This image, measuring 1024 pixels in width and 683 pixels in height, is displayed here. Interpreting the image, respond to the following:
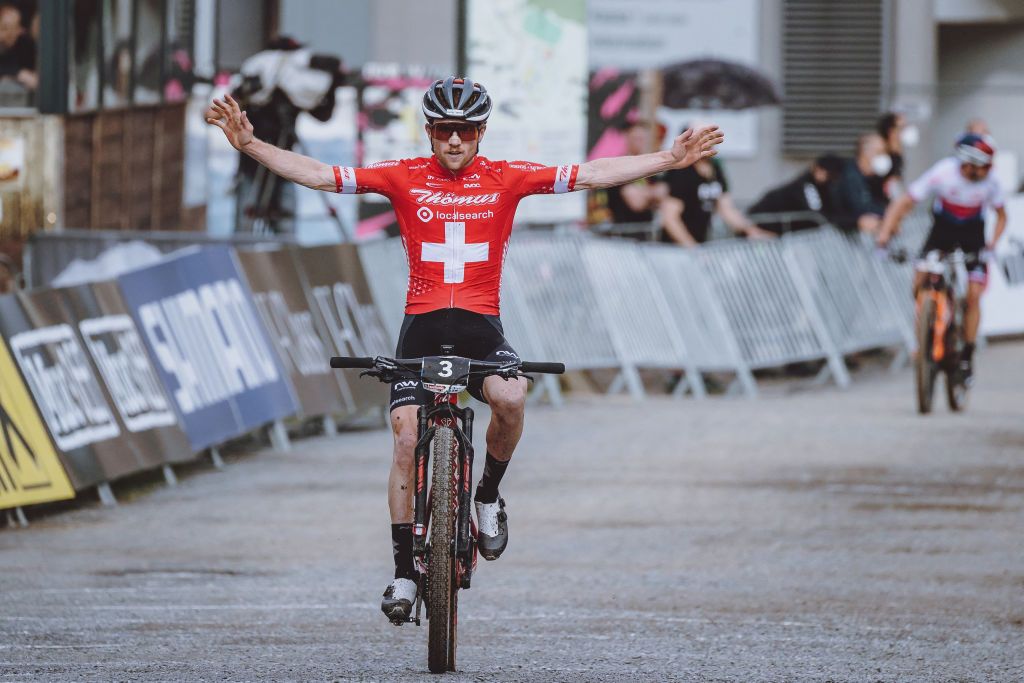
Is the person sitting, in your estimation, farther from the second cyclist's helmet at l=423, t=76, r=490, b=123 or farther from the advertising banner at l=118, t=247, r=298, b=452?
the second cyclist's helmet at l=423, t=76, r=490, b=123

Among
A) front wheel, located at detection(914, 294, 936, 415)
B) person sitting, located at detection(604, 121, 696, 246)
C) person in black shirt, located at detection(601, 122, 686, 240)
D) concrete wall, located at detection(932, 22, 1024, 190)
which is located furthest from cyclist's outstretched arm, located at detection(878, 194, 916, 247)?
concrete wall, located at detection(932, 22, 1024, 190)

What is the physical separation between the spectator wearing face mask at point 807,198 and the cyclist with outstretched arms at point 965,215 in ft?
11.6

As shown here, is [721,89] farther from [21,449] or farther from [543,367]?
[543,367]

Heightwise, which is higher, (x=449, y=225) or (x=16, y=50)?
(x=16, y=50)

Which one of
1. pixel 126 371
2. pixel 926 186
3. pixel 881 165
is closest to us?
pixel 126 371

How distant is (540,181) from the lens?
811cm

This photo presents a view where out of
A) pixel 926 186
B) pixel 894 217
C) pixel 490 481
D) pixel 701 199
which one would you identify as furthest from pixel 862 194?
pixel 490 481

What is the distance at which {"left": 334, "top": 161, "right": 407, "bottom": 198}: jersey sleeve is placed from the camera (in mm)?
7945

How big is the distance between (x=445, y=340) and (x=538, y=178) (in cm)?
73

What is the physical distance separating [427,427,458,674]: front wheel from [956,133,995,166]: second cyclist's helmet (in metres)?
9.55

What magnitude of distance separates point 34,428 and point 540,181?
4650 mm

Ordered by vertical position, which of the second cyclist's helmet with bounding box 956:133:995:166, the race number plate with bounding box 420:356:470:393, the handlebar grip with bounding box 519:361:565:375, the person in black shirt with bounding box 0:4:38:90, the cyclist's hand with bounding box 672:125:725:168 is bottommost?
the race number plate with bounding box 420:356:470:393

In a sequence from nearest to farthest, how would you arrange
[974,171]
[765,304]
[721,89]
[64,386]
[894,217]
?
[64,386]
[974,171]
[894,217]
[765,304]
[721,89]

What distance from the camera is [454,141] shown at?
25.9 ft
